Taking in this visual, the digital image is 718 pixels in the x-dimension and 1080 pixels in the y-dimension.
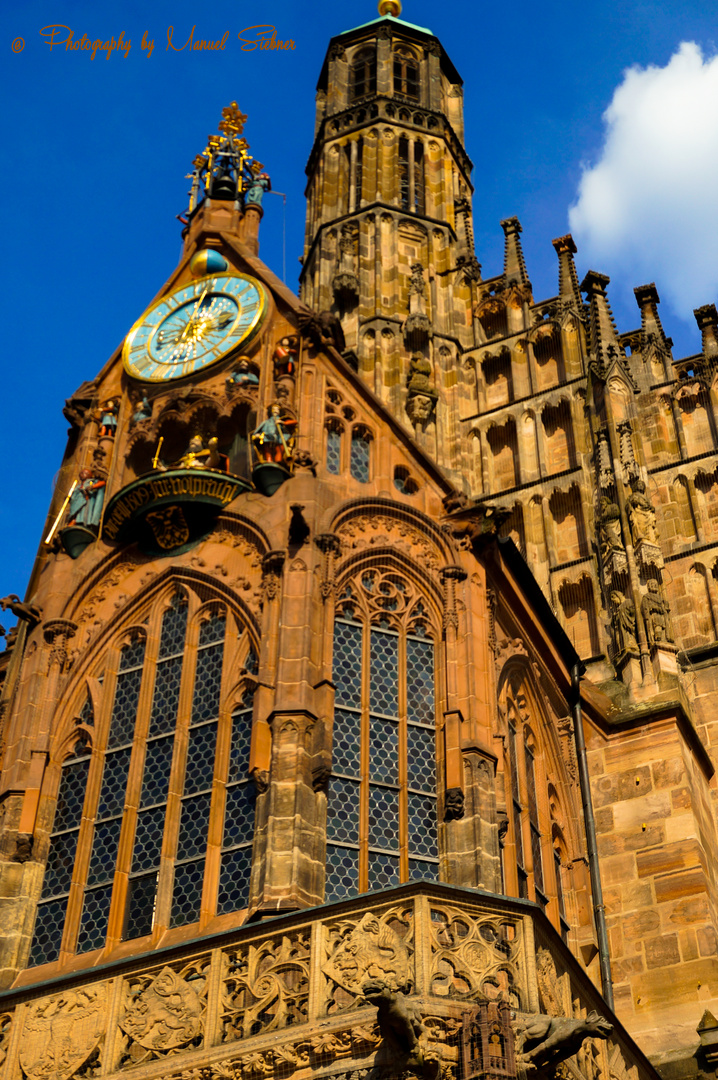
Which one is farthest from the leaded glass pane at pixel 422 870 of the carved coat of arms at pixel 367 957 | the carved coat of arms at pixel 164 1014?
the carved coat of arms at pixel 164 1014

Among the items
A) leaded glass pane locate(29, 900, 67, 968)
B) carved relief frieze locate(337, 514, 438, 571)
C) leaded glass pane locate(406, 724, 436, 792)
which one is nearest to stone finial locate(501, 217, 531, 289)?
carved relief frieze locate(337, 514, 438, 571)

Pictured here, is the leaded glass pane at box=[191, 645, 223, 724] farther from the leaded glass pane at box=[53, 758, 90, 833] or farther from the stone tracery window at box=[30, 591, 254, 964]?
the leaded glass pane at box=[53, 758, 90, 833]

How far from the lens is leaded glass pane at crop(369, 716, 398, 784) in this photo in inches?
794

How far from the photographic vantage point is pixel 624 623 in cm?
2661

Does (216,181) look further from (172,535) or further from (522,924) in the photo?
(522,924)

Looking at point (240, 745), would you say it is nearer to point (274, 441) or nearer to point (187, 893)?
point (187, 893)

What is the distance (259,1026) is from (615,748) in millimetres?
9612

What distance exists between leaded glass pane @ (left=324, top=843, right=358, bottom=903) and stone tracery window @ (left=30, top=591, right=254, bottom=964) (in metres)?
0.95

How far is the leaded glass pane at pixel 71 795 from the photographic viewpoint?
68.0 ft

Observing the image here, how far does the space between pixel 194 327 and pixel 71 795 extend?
781 centimetres

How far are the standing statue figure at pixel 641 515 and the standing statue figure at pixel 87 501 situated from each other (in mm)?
8948

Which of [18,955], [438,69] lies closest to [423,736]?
[18,955]

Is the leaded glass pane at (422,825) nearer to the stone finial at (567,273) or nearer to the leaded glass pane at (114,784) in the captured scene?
the leaded glass pane at (114,784)

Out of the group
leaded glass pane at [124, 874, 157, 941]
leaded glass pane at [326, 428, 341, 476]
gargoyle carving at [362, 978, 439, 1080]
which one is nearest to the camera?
gargoyle carving at [362, 978, 439, 1080]
